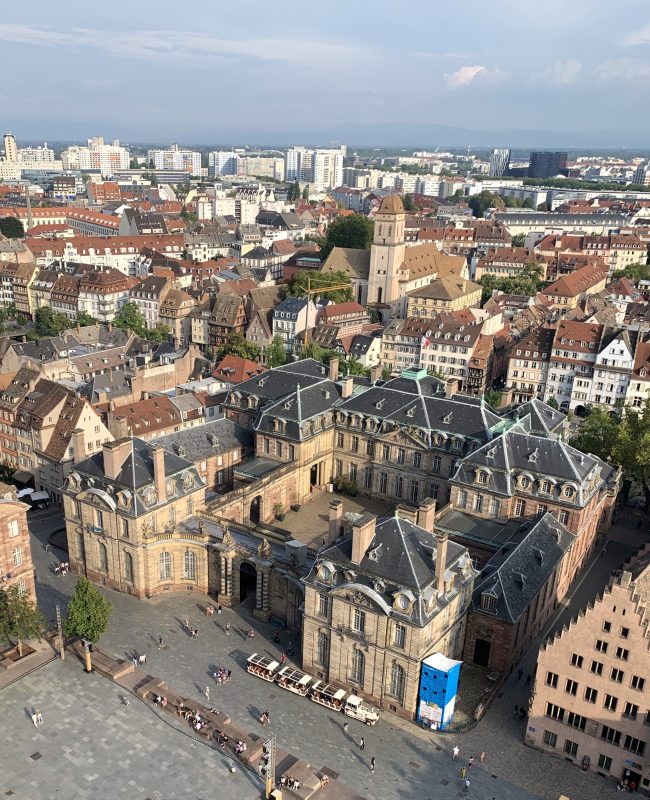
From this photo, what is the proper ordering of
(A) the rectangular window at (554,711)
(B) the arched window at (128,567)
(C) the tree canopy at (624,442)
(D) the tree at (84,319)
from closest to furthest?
1. (A) the rectangular window at (554,711)
2. (B) the arched window at (128,567)
3. (C) the tree canopy at (624,442)
4. (D) the tree at (84,319)

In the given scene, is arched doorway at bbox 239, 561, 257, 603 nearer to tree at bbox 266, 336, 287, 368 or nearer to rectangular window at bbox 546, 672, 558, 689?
rectangular window at bbox 546, 672, 558, 689

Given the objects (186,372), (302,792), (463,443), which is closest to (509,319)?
(186,372)

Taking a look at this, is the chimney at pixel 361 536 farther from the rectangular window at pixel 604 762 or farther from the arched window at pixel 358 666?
the rectangular window at pixel 604 762

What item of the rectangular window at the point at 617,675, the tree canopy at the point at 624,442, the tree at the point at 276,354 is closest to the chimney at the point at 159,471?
the rectangular window at the point at 617,675

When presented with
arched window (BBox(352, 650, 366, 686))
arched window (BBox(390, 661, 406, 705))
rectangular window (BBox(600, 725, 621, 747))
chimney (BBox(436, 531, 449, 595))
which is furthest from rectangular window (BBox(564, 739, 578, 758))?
arched window (BBox(352, 650, 366, 686))

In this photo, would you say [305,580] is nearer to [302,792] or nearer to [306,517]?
[302,792]

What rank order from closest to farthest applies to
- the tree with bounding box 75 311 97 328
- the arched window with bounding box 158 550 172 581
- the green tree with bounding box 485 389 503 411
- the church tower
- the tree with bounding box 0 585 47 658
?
the tree with bounding box 0 585 47 658
the arched window with bounding box 158 550 172 581
the green tree with bounding box 485 389 503 411
the tree with bounding box 75 311 97 328
the church tower

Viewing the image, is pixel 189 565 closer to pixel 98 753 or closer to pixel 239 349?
pixel 98 753
